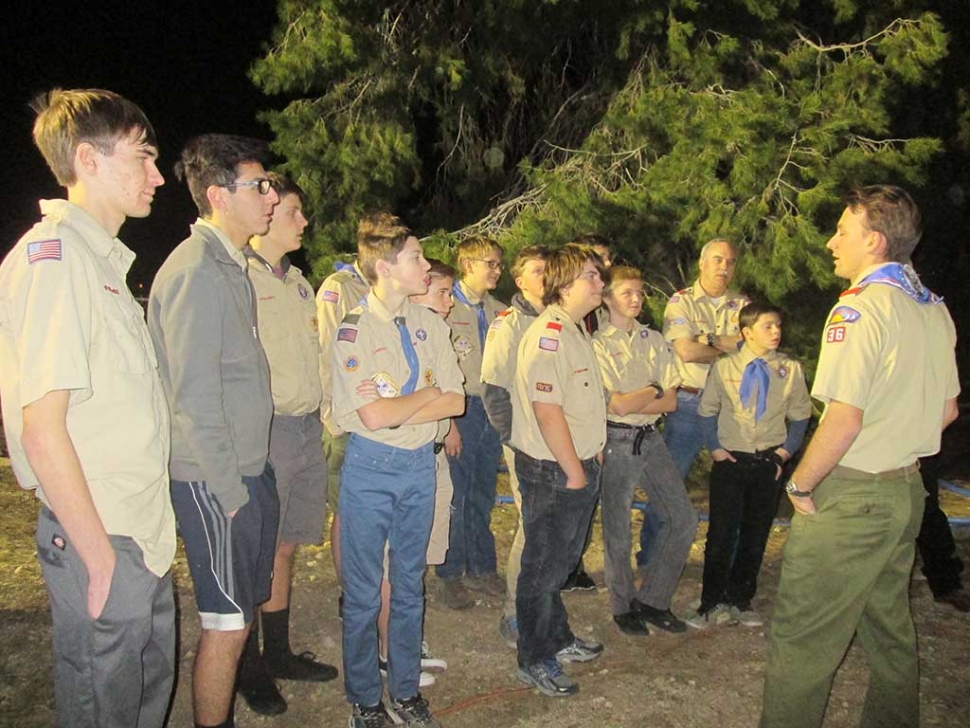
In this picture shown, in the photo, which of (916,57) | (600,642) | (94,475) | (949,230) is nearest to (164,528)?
(94,475)

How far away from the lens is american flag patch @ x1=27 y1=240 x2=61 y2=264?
174 centimetres

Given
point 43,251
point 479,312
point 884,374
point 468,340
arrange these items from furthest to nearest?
point 479,312 → point 468,340 → point 884,374 → point 43,251

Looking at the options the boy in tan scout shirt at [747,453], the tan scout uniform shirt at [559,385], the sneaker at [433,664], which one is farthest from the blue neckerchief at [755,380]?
the sneaker at [433,664]

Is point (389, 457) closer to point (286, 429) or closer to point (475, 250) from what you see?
point (286, 429)

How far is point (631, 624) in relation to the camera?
157 inches

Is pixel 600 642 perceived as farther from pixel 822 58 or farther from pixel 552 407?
pixel 822 58

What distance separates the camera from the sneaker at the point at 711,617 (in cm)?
410

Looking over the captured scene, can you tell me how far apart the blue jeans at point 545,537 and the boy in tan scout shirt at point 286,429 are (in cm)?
95

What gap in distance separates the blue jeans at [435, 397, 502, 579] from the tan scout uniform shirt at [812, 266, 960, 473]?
2370 mm

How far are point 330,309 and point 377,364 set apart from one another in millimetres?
1054

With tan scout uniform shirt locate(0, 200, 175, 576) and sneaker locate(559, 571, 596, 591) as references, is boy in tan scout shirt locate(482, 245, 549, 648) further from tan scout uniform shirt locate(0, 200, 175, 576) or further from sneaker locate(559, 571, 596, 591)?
tan scout uniform shirt locate(0, 200, 175, 576)

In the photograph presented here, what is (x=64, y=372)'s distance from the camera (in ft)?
5.50

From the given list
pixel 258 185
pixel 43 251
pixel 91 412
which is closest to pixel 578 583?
pixel 258 185

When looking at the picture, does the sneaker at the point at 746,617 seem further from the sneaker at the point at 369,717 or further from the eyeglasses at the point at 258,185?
the eyeglasses at the point at 258,185
